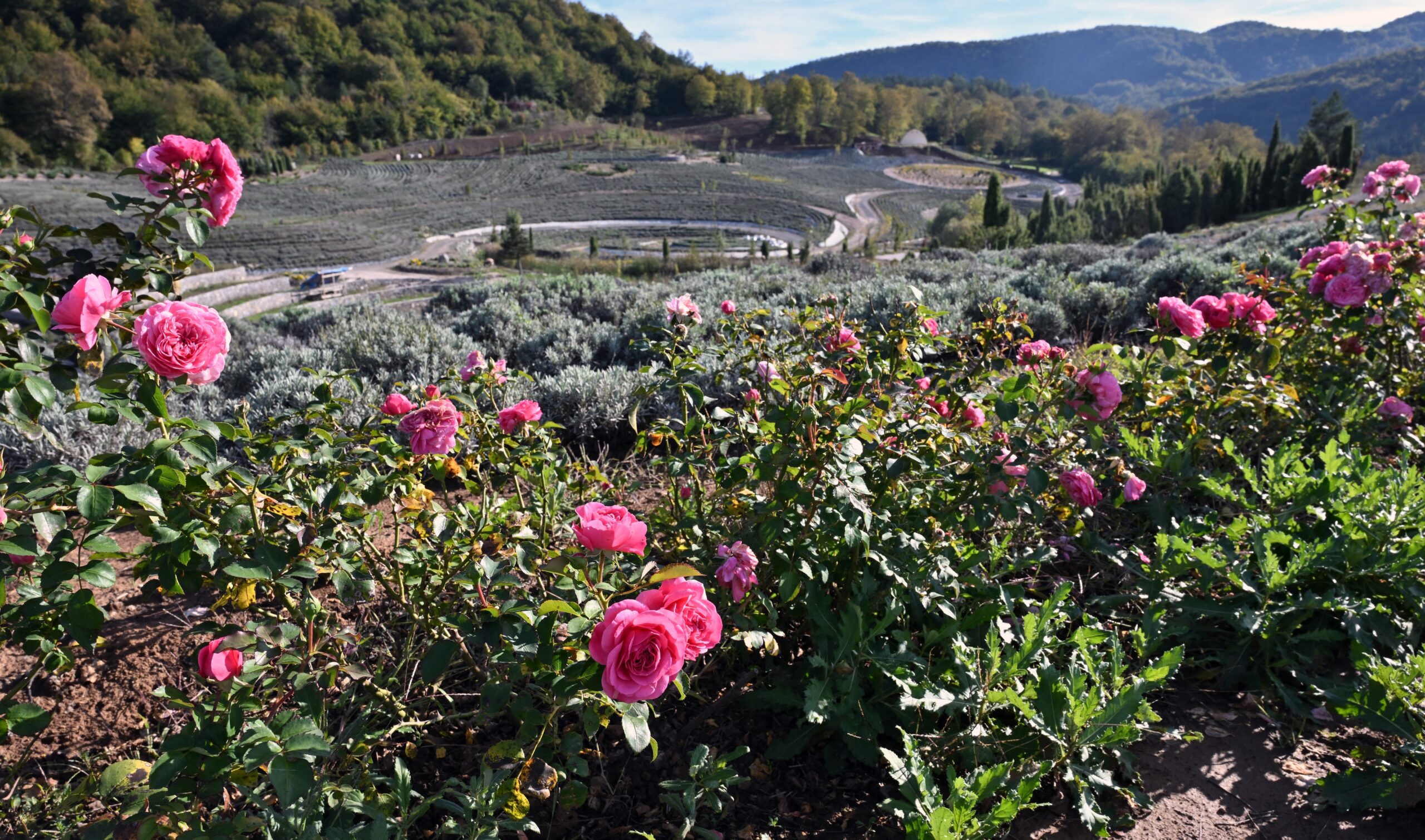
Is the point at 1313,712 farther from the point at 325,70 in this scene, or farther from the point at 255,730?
the point at 325,70

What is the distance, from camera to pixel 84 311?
51.4 inches

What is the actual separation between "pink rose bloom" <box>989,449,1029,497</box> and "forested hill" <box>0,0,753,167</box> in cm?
7555

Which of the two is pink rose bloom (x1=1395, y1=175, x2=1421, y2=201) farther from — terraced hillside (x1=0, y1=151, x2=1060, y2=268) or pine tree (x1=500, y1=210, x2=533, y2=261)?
terraced hillside (x1=0, y1=151, x2=1060, y2=268)

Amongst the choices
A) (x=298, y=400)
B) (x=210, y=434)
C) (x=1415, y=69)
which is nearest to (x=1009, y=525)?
(x=210, y=434)

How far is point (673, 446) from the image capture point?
11.4 ft

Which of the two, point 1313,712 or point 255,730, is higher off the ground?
point 255,730

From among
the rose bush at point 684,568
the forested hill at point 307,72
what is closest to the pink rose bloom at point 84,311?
the rose bush at point 684,568

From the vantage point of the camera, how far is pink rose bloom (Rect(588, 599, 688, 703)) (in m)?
1.12

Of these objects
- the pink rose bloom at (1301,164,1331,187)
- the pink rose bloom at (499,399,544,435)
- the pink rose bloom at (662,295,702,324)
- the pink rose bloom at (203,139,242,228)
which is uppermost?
the pink rose bloom at (1301,164,1331,187)

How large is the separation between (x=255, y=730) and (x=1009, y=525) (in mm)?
2215

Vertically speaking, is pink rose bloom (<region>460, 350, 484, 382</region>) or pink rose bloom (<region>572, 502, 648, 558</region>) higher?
pink rose bloom (<region>460, 350, 484, 382</region>)

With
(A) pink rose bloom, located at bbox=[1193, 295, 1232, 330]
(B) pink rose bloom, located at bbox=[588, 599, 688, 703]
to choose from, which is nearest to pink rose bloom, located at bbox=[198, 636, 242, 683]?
(B) pink rose bloom, located at bbox=[588, 599, 688, 703]

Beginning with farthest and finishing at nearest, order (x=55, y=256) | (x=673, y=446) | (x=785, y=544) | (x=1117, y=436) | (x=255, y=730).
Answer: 1. (x=673, y=446)
2. (x=1117, y=436)
3. (x=785, y=544)
4. (x=55, y=256)
5. (x=255, y=730)

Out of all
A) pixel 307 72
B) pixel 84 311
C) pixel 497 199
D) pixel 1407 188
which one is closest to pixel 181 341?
pixel 84 311
